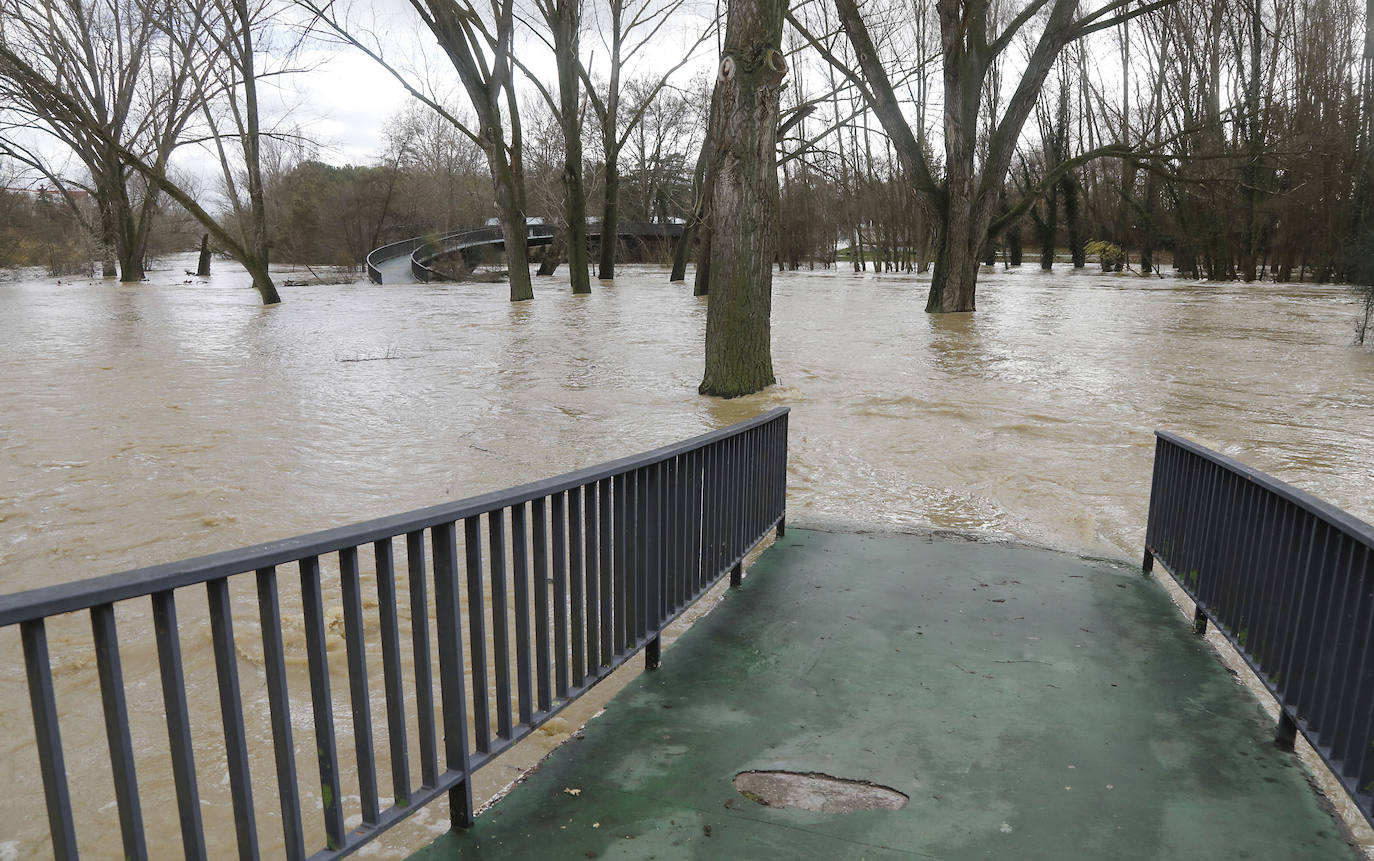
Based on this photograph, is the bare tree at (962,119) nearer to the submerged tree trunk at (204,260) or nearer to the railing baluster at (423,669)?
the railing baluster at (423,669)

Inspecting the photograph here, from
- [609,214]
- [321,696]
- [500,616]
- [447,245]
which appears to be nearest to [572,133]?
[609,214]

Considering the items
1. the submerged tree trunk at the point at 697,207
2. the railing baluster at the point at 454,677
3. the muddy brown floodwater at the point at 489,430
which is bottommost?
the muddy brown floodwater at the point at 489,430

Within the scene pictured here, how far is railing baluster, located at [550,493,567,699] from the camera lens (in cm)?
309

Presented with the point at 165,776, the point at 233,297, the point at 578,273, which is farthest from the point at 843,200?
the point at 165,776

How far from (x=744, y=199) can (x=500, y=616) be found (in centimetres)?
816

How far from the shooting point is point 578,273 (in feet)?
94.1

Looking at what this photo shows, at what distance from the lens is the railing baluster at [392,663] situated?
7.72 feet

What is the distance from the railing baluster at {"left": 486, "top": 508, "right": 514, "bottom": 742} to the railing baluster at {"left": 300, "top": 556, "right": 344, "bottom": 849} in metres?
0.59

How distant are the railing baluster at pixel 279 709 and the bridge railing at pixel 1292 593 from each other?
274 centimetres

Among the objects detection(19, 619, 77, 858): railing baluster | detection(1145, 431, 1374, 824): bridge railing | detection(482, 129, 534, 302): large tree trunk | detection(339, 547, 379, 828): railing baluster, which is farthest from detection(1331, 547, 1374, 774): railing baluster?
detection(482, 129, 534, 302): large tree trunk

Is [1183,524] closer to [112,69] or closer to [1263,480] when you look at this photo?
[1263,480]

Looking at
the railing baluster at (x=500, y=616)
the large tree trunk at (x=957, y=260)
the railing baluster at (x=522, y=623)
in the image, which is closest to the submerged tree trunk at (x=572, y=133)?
the large tree trunk at (x=957, y=260)

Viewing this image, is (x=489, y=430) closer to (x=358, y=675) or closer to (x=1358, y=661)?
(x=358, y=675)

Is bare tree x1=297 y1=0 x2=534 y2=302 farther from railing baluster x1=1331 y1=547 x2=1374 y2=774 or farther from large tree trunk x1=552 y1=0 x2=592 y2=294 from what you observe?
railing baluster x1=1331 y1=547 x2=1374 y2=774
